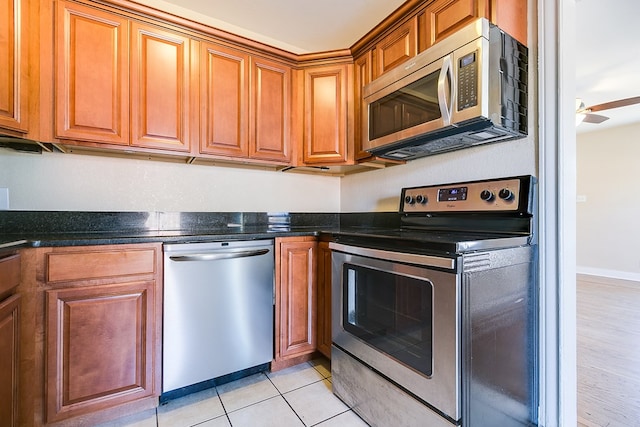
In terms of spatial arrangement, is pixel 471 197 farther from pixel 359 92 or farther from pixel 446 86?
pixel 359 92

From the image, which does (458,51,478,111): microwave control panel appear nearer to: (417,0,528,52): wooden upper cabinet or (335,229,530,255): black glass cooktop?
(417,0,528,52): wooden upper cabinet

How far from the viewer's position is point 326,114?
2.25 meters

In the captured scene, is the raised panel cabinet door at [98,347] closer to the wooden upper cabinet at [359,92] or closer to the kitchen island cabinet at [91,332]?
the kitchen island cabinet at [91,332]

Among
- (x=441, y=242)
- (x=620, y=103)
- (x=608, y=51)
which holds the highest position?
(x=608, y=51)

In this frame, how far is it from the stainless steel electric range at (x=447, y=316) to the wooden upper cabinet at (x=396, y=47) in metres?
0.85

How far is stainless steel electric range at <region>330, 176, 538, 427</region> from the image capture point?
3.55 ft

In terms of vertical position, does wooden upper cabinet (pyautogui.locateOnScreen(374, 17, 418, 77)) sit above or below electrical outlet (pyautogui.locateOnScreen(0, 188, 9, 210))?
above

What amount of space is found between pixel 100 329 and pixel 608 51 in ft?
13.7

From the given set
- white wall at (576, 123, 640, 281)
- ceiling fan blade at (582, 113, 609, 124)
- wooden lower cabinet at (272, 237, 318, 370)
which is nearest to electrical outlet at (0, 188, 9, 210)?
wooden lower cabinet at (272, 237, 318, 370)

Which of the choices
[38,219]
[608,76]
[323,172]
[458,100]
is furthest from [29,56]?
[608,76]

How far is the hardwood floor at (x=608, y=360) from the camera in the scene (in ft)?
4.89

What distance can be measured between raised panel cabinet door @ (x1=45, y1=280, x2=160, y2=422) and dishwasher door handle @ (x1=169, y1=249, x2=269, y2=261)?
0.59ft

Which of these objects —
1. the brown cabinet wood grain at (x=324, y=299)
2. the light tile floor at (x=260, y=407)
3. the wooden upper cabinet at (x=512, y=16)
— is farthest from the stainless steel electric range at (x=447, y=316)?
the wooden upper cabinet at (x=512, y=16)

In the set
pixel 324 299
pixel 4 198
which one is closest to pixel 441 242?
pixel 324 299
